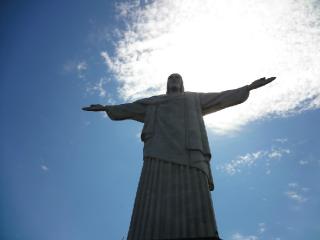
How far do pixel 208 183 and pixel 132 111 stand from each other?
3.48 m

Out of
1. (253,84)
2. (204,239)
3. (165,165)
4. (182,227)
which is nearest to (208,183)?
(165,165)

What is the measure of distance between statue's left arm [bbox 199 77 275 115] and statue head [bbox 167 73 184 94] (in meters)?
0.80

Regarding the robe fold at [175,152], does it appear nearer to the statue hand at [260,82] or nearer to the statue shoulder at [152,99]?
the statue shoulder at [152,99]

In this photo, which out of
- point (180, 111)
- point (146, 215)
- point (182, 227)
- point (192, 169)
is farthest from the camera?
point (180, 111)

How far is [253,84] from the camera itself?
9109 millimetres

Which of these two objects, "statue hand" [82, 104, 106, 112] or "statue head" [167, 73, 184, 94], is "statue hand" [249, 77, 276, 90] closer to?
"statue head" [167, 73, 184, 94]

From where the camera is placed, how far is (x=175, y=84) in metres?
10.2

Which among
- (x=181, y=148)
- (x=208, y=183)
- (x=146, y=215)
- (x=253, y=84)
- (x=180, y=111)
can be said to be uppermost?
(x=253, y=84)

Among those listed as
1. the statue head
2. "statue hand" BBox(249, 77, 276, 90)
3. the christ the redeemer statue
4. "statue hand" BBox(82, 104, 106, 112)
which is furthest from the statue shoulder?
"statue hand" BBox(249, 77, 276, 90)

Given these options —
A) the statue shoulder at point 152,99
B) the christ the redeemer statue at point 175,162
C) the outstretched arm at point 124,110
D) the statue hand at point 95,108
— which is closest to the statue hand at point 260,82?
the christ the redeemer statue at point 175,162

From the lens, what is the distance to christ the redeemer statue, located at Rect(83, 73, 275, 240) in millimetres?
6520

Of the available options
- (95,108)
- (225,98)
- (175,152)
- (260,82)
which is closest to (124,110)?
(95,108)

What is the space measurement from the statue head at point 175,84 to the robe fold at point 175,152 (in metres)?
0.36

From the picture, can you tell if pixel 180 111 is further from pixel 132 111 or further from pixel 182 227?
pixel 182 227
